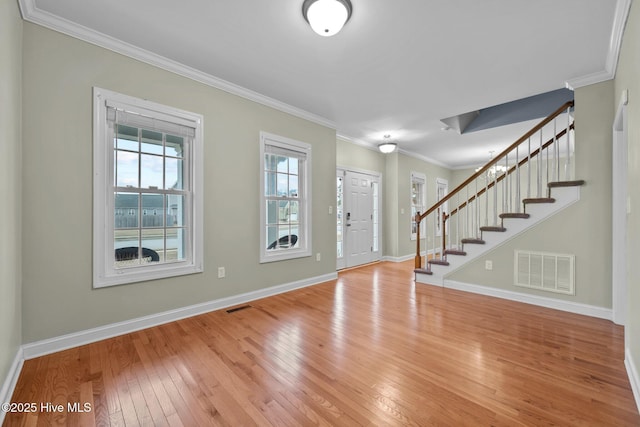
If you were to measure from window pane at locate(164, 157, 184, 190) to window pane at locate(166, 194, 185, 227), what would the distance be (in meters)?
0.11

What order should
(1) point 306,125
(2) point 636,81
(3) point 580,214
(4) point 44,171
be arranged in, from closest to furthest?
(2) point 636,81 < (4) point 44,171 < (3) point 580,214 < (1) point 306,125

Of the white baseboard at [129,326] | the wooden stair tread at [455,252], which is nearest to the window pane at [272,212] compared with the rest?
the white baseboard at [129,326]

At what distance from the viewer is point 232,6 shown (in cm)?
206

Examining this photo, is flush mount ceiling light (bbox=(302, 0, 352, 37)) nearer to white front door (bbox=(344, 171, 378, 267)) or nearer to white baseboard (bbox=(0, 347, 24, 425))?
white baseboard (bbox=(0, 347, 24, 425))

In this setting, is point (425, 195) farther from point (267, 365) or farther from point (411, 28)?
point (267, 365)

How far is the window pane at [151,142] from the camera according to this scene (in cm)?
271

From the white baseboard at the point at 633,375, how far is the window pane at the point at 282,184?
12.1 feet

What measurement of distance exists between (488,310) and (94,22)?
485 cm

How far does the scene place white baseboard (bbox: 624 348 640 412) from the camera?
62.8 inches

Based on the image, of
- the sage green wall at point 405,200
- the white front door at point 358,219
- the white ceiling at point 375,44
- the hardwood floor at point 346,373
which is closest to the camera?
the hardwood floor at point 346,373

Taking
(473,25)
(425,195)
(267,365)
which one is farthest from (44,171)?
(425,195)

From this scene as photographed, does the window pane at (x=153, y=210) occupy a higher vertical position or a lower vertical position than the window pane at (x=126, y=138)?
lower

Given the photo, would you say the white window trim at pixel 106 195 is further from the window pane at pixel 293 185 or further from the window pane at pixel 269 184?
the window pane at pixel 293 185

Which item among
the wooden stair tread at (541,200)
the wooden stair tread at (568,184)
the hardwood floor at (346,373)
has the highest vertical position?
the wooden stair tread at (568,184)
